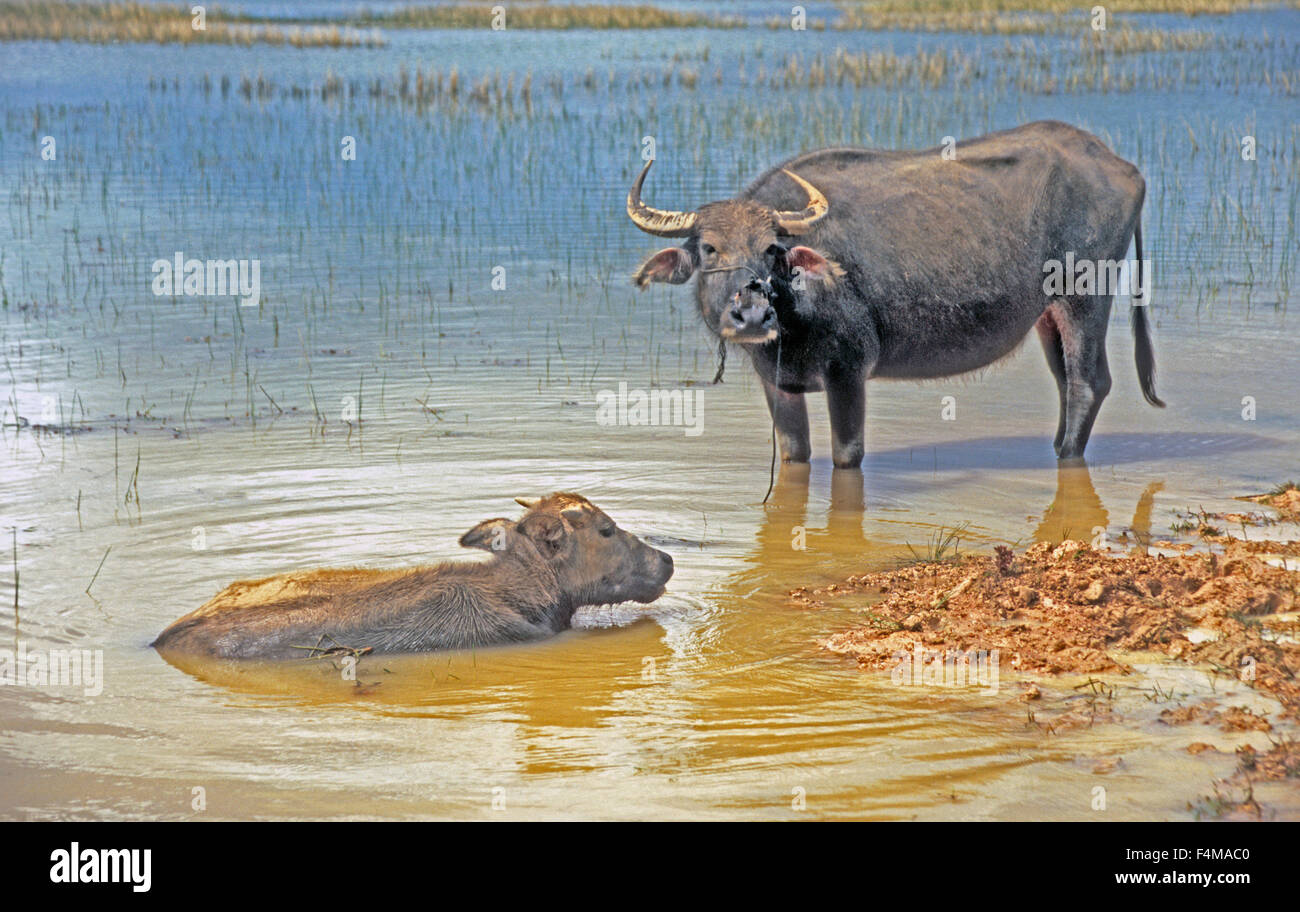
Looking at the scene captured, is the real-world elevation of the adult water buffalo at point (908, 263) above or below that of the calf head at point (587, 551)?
above

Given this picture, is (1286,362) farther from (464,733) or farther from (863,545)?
(464,733)

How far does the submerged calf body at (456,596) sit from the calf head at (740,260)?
6.56 feet

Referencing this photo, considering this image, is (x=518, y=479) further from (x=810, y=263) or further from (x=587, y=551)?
(x=587, y=551)

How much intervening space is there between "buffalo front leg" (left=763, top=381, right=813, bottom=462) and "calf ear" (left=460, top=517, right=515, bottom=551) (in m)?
3.32

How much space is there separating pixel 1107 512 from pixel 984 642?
2742 mm

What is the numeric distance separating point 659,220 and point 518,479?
5.58ft

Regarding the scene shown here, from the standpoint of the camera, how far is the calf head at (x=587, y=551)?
23.6 ft

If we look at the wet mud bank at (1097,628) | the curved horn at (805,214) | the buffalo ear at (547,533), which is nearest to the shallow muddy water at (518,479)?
the wet mud bank at (1097,628)

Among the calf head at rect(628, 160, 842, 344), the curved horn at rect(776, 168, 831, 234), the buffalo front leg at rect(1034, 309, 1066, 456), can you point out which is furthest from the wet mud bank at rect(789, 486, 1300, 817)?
the buffalo front leg at rect(1034, 309, 1066, 456)

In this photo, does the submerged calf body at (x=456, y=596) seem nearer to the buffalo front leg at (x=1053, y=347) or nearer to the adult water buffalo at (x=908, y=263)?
the adult water buffalo at (x=908, y=263)

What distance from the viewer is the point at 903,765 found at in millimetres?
5422

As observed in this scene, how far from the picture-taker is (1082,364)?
1062cm

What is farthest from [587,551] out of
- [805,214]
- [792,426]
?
[792,426]

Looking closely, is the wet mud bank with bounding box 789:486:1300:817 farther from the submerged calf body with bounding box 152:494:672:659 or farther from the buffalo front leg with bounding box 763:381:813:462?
the buffalo front leg with bounding box 763:381:813:462
